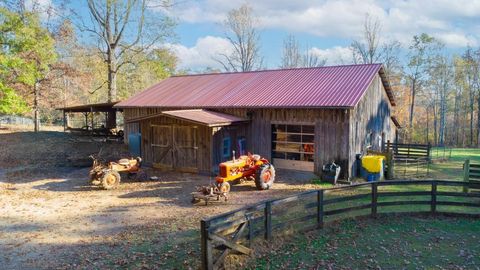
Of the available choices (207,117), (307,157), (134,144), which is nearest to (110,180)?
(207,117)

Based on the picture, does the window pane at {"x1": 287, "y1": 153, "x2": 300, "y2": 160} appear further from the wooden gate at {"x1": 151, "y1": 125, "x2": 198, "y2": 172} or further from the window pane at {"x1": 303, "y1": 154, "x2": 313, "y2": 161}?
the wooden gate at {"x1": 151, "y1": 125, "x2": 198, "y2": 172}

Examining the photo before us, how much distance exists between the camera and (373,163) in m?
14.6

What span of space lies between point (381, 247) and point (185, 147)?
1021 cm

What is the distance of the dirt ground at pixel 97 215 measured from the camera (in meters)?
7.24

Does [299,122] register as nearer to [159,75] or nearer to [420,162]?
[420,162]

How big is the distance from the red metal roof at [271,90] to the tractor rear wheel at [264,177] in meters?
3.44

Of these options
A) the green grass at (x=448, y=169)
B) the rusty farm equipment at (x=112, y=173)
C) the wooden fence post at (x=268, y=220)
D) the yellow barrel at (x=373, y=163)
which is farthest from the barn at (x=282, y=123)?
the wooden fence post at (x=268, y=220)

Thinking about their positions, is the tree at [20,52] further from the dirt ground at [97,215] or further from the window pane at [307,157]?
the window pane at [307,157]

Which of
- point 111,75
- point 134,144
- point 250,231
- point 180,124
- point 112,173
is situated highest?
point 111,75

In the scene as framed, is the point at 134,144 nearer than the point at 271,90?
No

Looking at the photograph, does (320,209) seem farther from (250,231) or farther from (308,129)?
(308,129)

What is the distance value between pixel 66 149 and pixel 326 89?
50.1 ft

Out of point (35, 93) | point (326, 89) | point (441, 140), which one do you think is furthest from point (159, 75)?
point (441, 140)

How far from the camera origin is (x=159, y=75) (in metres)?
38.0
